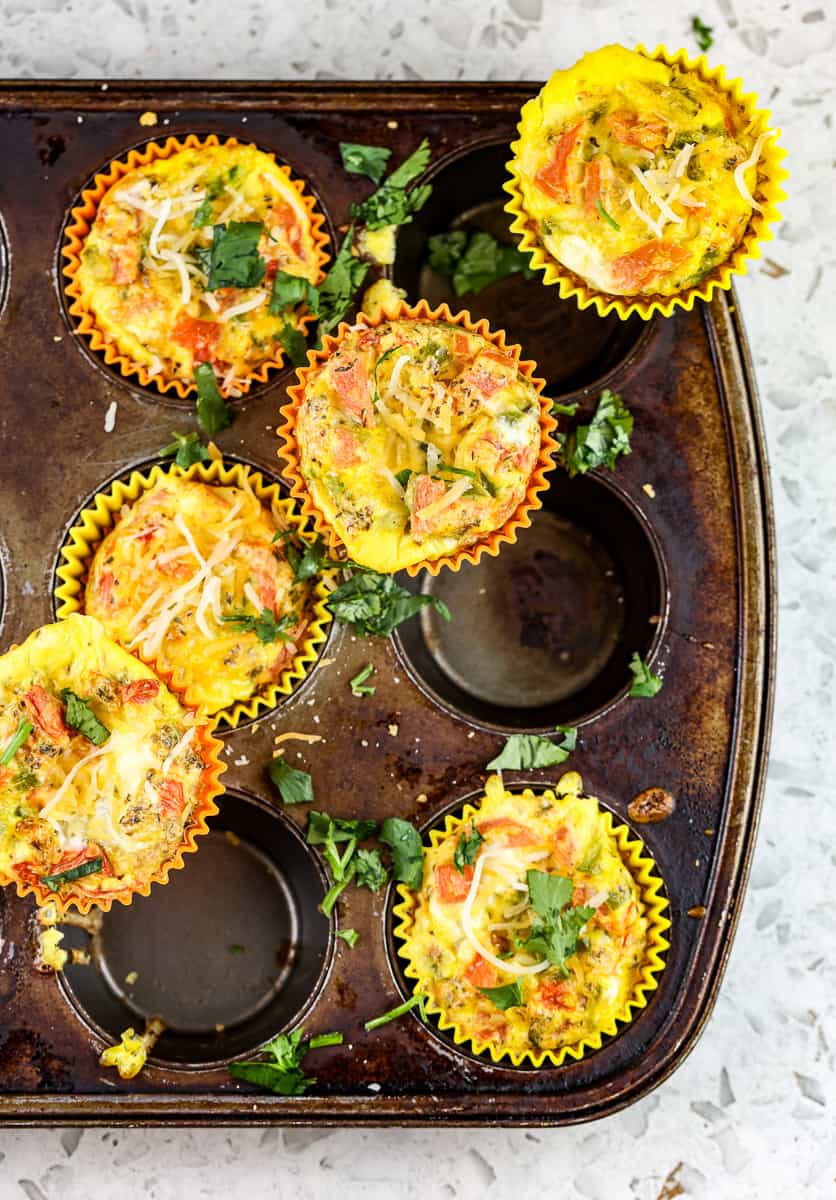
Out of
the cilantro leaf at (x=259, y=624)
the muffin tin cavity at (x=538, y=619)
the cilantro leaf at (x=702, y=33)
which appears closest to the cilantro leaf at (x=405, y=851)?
the muffin tin cavity at (x=538, y=619)

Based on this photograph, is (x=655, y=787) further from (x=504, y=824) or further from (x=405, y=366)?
(x=405, y=366)

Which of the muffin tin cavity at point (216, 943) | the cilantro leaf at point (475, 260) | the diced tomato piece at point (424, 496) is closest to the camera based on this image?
the diced tomato piece at point (424, 496)

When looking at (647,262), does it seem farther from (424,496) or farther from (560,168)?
(424,496)

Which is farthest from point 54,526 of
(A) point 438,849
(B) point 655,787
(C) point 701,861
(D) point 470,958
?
(C) point 701,861

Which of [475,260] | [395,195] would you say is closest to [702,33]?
[475,260]

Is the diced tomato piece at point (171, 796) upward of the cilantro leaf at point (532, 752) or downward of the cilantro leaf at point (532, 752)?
downward

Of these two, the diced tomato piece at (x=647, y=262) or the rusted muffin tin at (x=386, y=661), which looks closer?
the diced tomato piece at (x=647, y=262)

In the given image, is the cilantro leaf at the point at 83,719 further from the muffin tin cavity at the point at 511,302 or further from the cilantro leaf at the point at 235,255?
the muffin tin cavity at the point at 511,302
